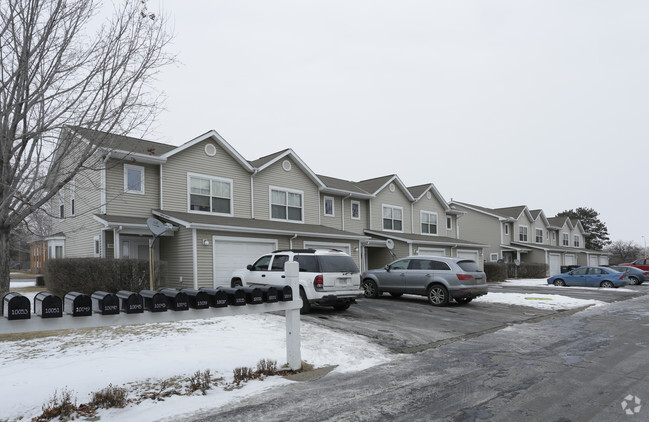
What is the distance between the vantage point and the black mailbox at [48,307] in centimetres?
488

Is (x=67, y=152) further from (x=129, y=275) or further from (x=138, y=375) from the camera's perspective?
(x=129, y=275)

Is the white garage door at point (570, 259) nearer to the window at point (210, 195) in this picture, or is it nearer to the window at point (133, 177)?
the window at point (210, 195)

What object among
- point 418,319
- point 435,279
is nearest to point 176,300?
point 418,319

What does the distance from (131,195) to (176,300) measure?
40.3ft

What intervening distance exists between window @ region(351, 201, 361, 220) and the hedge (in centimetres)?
1438

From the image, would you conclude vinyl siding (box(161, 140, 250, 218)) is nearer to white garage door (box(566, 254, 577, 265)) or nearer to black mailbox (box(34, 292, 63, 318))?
black mailbox (box(34, 292, 63, 318))

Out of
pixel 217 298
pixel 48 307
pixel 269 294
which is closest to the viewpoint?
pixel 48 307

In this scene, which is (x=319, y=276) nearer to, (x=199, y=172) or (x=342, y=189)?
(x=199, y=172)

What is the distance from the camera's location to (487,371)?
7.07 metres

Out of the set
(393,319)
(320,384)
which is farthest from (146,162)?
(320,384)

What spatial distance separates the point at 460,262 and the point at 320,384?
10276 mm

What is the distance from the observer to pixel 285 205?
2239cm

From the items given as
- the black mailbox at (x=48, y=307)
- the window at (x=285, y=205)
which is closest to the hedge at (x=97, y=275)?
the window at (x=285, y=205)

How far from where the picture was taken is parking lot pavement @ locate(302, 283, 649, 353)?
9875mm
